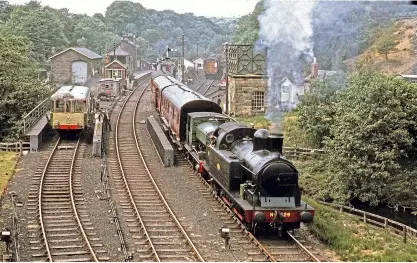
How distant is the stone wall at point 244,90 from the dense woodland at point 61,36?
11.5 m

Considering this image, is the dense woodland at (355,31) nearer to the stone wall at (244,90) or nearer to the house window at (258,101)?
the house window at (258,101)

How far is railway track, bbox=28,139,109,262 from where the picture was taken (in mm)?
14383

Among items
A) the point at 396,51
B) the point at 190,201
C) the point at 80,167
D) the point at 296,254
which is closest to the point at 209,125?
the point at 190,201

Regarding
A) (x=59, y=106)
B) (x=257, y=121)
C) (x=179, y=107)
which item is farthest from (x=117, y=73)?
(x=179, y=107)

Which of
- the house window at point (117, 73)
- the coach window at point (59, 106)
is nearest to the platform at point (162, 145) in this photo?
the coach window at point (59, 106)

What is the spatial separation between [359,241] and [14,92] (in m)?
21.1

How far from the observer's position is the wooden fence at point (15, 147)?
2607 cm

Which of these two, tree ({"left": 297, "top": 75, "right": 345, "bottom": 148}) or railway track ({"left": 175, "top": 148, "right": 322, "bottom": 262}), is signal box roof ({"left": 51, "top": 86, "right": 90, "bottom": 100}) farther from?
railway track ({"left": 175, "top": 148, "right": 322, "bottom": 262})

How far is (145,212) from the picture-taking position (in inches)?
706

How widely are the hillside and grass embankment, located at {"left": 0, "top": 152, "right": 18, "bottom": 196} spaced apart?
30522 mm

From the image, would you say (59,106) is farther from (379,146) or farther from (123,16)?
(123,16)

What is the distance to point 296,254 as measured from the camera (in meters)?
14.8

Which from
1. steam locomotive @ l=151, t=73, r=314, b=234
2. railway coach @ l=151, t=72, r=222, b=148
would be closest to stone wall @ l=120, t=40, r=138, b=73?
railway coach @ l=151, t=72, r=222, b=148

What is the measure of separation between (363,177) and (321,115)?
19.8 ft
